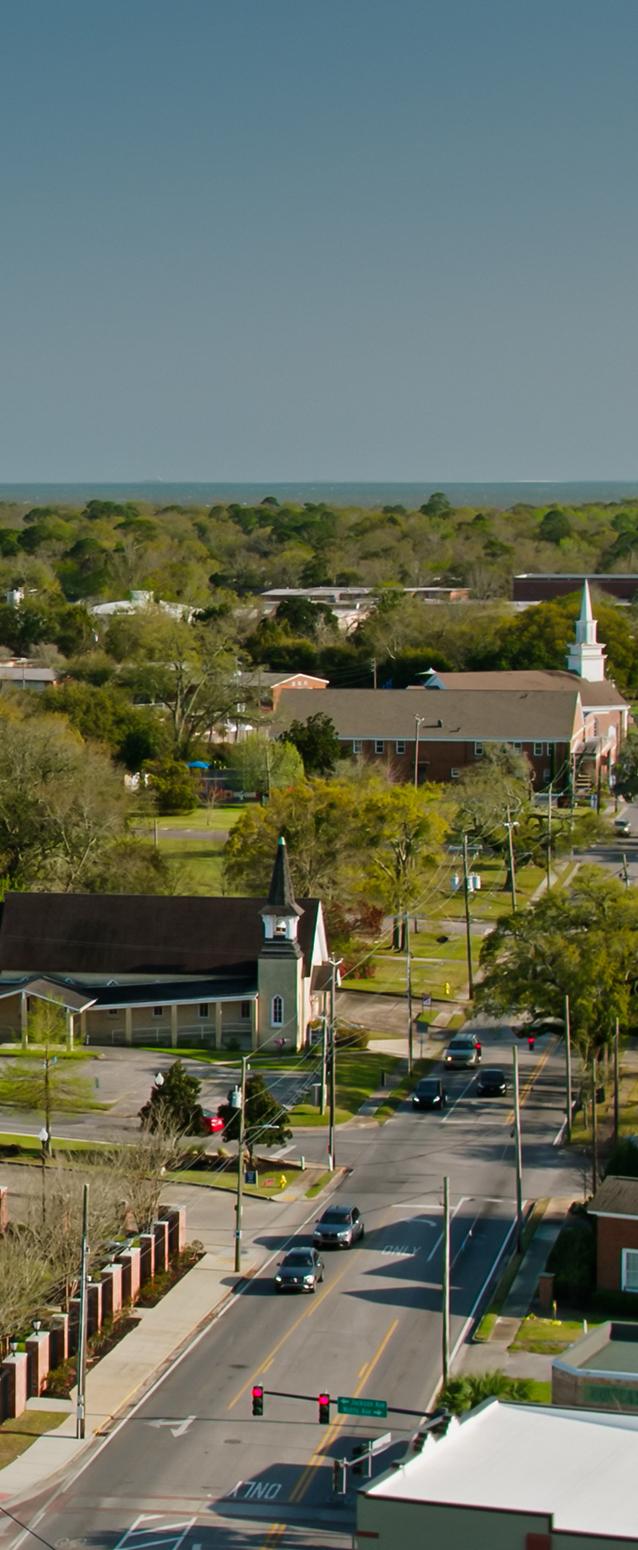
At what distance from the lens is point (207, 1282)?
50.1m

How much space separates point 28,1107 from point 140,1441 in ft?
81.0

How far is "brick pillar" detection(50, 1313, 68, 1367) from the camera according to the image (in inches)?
1772

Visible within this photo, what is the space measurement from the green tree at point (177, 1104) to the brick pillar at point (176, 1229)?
713 centimetres

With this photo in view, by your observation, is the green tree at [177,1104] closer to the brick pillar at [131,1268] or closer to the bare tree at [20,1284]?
the brick pillar at [131,1268]

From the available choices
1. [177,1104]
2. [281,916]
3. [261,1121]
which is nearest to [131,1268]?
[261,1121]

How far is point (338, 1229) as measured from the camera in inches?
2068

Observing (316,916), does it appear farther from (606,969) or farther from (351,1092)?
(606,969)

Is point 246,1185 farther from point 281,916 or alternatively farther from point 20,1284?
point 281,916

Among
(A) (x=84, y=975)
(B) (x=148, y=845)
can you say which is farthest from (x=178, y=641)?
(A) (x=84, y=975)

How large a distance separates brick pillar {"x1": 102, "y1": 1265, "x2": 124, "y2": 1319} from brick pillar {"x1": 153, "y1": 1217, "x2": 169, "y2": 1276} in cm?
265

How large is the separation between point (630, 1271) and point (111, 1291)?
476 inches

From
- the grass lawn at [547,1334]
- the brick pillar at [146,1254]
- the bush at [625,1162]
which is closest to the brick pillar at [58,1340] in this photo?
the brick pillar at [146,1254]

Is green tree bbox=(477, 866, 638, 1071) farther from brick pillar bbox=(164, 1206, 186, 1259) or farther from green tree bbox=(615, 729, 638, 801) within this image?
green tree bbox=(615, 729, 638, 801)

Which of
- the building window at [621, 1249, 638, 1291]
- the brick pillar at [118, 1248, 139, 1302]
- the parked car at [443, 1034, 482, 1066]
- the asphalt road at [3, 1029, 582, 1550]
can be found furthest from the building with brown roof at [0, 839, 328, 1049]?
the building window at [621, 1249, 638, 1291]
